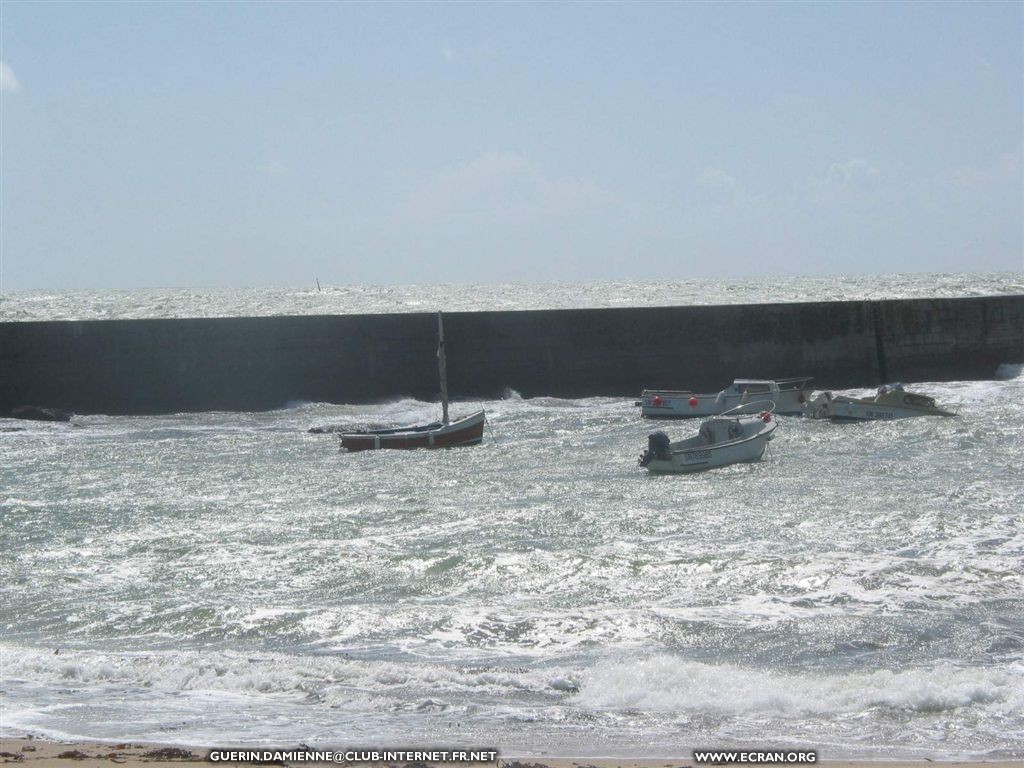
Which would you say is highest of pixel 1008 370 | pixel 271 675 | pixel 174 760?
pixel 1008 370

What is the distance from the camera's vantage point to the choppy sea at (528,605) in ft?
28.8

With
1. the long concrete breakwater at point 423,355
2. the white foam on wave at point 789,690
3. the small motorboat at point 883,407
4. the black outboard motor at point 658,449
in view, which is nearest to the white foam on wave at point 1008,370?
the long concrete breakwater at point 423,355

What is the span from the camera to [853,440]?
27359 millimetres

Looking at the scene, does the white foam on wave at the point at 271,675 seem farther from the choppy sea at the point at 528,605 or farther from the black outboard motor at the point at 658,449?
the black outboard motor at the point at 658,449

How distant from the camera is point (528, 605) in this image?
41.0 ft

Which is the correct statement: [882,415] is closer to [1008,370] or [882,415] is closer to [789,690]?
[1008,370]

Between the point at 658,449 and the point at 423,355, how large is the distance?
16783 mm

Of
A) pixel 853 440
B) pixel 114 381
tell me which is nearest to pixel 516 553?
pixel 853 440

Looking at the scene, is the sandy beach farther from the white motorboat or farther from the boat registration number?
the white motorboat

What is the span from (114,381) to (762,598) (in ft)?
98.4

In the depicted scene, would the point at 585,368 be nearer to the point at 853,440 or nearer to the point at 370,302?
the point at 853,440

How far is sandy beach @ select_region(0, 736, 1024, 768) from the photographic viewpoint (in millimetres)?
7402

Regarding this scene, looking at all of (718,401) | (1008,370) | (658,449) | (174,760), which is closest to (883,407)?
(718,401)

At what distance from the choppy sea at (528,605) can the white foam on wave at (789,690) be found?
3 cm
